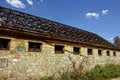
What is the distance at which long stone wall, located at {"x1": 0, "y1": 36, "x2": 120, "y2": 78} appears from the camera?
964 centimetres

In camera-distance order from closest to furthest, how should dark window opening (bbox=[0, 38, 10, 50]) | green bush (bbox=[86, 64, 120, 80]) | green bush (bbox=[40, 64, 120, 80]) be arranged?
dark window opening (bbox=[0, 38, 10, 50]) → green bush (bbox=[40, 64, 120, 80]) → green bush (bbox=[86, 64, 120, 80])

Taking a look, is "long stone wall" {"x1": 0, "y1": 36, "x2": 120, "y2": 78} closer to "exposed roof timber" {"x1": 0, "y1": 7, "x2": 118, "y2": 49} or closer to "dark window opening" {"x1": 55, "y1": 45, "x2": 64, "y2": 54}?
"dark window opening" {"x1": 55, "y1": 45, "x2": 64, "y2": 54}

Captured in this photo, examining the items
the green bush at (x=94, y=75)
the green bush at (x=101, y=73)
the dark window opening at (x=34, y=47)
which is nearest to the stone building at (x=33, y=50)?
the dark window opening at (x=34, y=47)

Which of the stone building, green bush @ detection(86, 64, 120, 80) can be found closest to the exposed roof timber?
the stone building

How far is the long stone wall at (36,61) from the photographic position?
9.64 metres

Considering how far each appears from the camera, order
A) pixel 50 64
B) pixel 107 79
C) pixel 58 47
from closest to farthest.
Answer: pixel 50 64 < pixel 58 47 < pixel 107 79

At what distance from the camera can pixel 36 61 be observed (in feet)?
36.7

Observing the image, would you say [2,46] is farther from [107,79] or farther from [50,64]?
[107,79]

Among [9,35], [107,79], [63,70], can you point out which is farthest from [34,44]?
[107,79]

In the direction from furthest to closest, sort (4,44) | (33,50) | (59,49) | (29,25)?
(59,49)
(29,25)
(33,50)
(4,44)

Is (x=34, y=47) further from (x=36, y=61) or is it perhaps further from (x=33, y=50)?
(x=36, y=61)

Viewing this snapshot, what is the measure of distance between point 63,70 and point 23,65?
12.9 feet

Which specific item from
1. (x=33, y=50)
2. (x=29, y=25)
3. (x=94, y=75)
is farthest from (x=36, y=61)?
(x=94, y=75)

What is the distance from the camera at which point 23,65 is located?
10.3 meters
